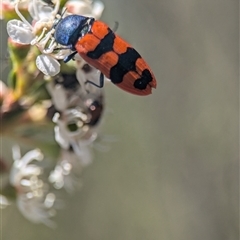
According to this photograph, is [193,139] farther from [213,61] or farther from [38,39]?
[38,39]

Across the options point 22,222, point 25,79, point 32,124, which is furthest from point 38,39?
point 22,222

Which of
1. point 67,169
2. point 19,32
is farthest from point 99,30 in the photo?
point 67,169

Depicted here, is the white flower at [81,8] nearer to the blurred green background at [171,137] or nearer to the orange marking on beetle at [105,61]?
the orange marking on beetle at [105,61]

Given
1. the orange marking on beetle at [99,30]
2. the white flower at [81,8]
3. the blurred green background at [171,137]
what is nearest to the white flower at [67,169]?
the white flower at [81,8]

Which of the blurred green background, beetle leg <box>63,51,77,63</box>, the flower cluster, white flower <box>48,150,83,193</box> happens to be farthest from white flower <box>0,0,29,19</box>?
the blurred green background

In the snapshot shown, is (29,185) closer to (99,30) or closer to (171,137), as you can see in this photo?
(99,30)

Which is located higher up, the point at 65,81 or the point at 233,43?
the point at 65,81

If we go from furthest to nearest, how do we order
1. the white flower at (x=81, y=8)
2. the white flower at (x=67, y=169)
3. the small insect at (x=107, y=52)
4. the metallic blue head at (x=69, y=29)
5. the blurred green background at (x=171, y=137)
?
the blurred green background at (x=171, y=137)
the white flower at (x=67, y=169)
the white flower at (x=81, y=8)
the metallic blue head at (x=69, y=29)
the small insect at (x=107, y=52)
